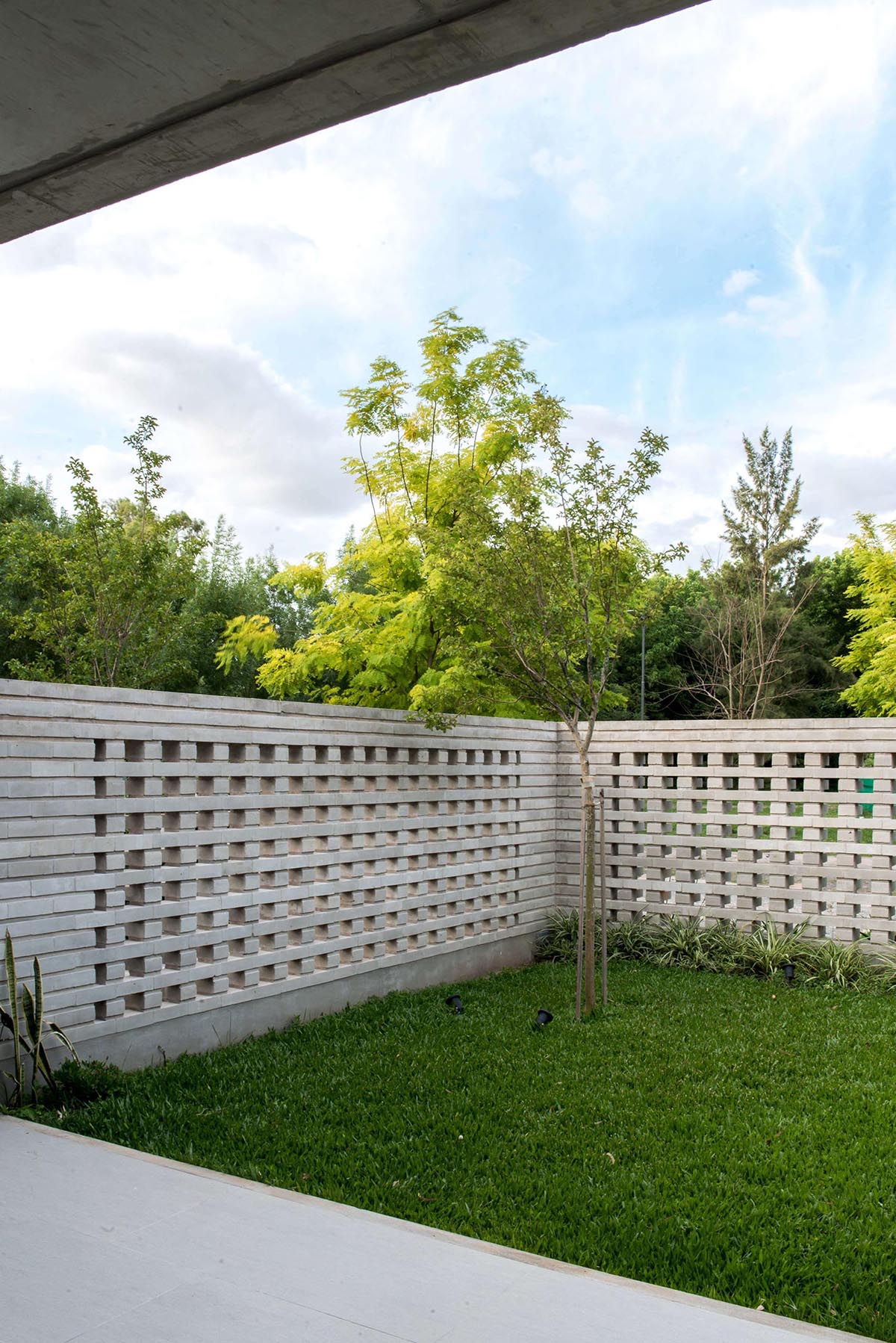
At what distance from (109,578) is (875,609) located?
14760mm

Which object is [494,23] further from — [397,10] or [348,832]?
[348,832]

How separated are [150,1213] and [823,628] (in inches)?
1135

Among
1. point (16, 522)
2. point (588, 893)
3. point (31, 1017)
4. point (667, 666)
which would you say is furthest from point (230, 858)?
point (667, 666)

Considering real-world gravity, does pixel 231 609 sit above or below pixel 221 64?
above

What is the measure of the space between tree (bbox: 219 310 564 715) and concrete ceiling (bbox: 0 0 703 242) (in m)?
Result: 6.13

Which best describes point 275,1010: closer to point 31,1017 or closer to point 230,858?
point 230,858

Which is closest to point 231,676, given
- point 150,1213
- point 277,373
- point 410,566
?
point 277,373

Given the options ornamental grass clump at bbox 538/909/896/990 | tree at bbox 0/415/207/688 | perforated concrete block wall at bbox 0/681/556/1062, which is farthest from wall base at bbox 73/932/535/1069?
tree at bbox 0/415/207/688

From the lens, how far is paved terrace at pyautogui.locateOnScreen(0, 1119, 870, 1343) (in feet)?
6.79

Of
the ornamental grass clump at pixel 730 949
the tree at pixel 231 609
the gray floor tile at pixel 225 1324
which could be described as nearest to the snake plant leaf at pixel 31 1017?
the gray floor tile at pixel 225 1324

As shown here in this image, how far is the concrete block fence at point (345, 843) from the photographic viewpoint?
3893 mm

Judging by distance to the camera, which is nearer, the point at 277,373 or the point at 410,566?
the point at 410,566

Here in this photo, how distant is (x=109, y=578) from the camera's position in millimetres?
13070

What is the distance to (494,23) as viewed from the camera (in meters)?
1.46
